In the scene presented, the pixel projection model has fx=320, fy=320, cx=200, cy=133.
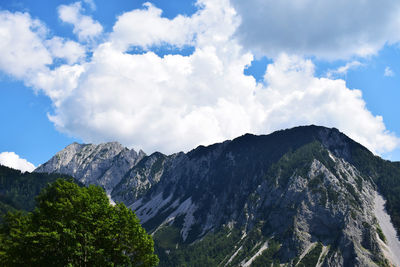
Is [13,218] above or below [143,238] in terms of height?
above

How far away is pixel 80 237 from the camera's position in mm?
30625

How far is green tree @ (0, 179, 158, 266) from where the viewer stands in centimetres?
2978

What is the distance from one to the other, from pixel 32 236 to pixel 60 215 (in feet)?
10.7

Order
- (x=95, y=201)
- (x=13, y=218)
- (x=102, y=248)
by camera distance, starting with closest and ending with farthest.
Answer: (x=102, y=248) → (x=95, y=201) → (x=13, y=218)

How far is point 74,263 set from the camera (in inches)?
1182

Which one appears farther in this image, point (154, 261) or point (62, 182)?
A: point (62, 182)

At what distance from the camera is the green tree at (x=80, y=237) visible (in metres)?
29.8

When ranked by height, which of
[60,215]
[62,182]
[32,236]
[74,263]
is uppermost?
[62,182]

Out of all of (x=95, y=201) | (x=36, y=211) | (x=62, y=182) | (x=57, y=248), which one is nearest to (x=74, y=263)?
(x=57, y=248)

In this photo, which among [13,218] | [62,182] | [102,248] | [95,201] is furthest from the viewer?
[13,218]

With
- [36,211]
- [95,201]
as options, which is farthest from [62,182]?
[95,201]

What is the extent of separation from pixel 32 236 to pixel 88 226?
488 centimetres

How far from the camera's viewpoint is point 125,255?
33188 mm

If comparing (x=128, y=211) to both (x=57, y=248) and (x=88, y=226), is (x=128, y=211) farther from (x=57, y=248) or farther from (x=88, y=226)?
(x=57, y=248)
